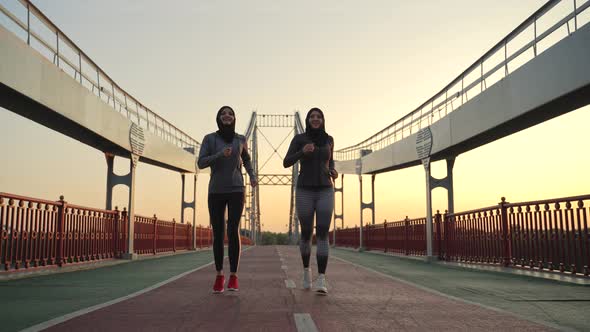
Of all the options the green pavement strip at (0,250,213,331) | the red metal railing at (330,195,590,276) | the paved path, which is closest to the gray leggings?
the paved path

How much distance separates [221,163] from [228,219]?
65 centimetres

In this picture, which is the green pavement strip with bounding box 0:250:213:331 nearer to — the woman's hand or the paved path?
the paved path

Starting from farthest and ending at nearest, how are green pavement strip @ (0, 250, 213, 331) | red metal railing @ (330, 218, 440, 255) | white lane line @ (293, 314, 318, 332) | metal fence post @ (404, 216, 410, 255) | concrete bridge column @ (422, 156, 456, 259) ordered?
metal fence post @ (404, 216, 410, 255) < red metal railing @ (330, 218, 440, 255) < concrete bridge column @ (422, 156, 456, 259) < green pavement strip @ (0, 250, 213, 331) < white lane line @ (293, 314, 318, 332)

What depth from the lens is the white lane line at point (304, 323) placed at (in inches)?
165

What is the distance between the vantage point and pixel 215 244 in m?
6.70

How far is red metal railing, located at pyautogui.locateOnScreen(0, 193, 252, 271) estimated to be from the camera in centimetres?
888

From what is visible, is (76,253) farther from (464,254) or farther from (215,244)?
(464,254)

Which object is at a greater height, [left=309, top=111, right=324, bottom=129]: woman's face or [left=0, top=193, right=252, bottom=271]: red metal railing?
[left=309, top=111, right=324, bottom=129]: woman's face

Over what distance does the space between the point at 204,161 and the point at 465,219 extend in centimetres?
891

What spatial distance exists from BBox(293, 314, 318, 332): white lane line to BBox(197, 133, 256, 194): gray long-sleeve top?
2.17 meters

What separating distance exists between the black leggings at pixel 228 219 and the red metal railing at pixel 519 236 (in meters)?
4.96

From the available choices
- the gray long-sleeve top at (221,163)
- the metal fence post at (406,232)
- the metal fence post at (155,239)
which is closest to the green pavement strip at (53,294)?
the gray long-sleeve top at (221,163)

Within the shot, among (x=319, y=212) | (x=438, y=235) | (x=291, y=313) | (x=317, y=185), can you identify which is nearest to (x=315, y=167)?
(x=317, y=185)

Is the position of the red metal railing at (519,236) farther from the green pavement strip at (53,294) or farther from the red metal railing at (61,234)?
the red metal railing at (61,234)
